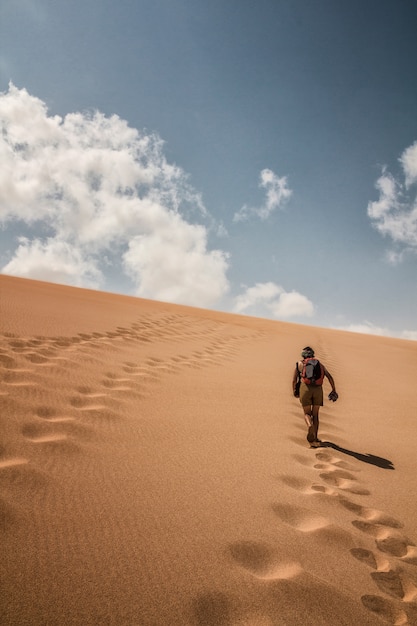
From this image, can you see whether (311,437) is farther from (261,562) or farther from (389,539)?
(261,562)

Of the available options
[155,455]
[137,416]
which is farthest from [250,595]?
[137,416]

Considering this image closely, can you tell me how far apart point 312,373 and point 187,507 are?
2.77 meters

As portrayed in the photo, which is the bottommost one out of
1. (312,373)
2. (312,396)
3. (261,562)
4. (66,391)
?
(261,562)

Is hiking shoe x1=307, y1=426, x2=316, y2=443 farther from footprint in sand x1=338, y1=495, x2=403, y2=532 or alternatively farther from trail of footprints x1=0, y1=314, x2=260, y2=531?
trail of footprints x1=0, y1=314, x2=260, y2=531

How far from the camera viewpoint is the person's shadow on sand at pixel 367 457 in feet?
11.7

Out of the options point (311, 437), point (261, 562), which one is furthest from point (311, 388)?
point (261, 562)

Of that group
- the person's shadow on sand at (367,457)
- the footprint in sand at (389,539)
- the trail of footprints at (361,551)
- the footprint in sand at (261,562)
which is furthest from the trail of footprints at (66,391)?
the person's shadow on sand at (367,457)

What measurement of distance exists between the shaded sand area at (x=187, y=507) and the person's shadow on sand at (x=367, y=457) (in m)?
0.03

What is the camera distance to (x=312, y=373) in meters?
4.43

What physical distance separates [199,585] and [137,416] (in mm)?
2120

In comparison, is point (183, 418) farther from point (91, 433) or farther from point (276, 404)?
point (276, 404)

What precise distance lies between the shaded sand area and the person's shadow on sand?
0.09 ft

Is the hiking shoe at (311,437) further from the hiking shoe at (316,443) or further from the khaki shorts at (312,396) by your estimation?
the khaki shorts at (312,396)

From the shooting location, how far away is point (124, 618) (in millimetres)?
1387
